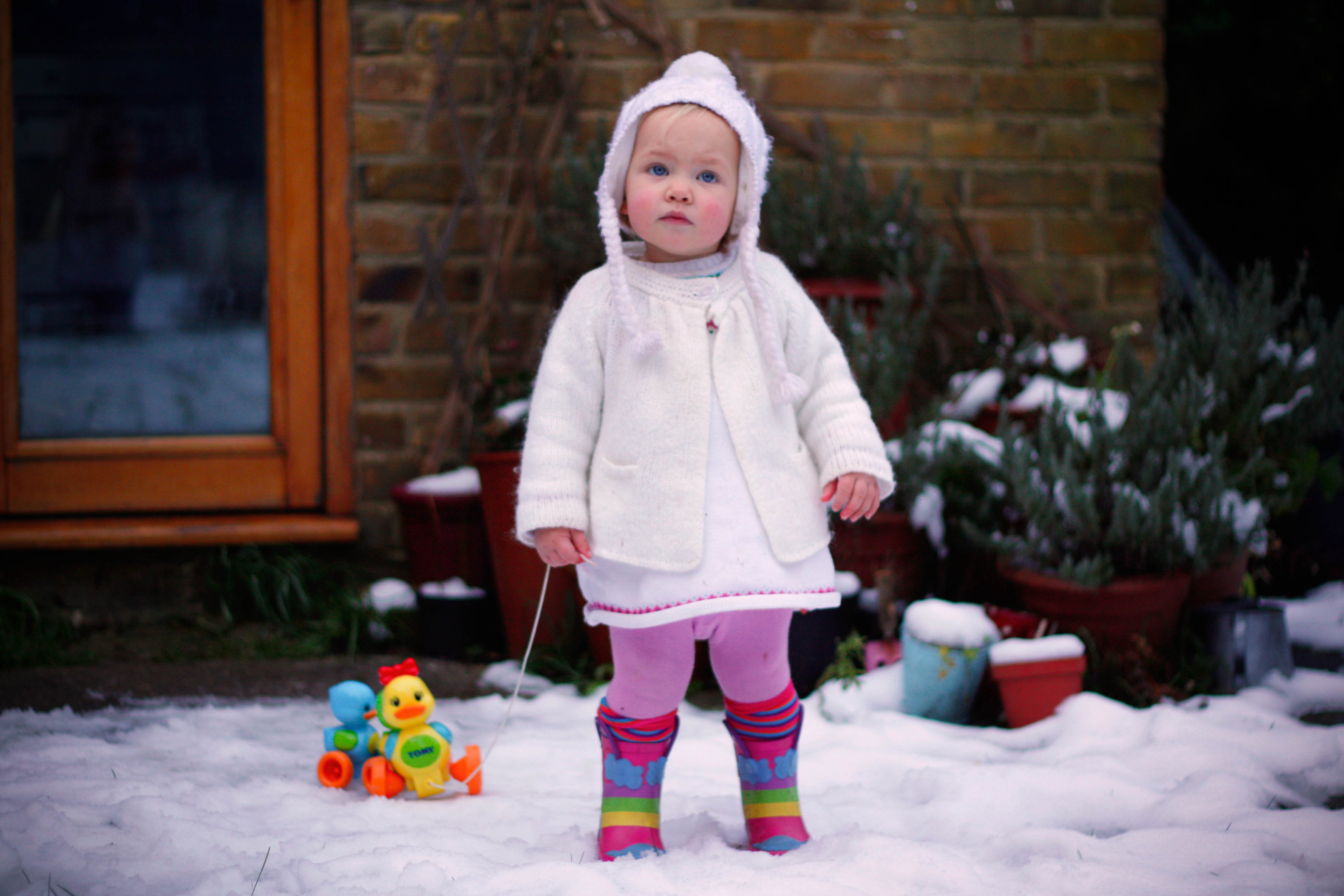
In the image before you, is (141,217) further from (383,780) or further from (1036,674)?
(1036,674)

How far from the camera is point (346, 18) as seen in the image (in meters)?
3.36

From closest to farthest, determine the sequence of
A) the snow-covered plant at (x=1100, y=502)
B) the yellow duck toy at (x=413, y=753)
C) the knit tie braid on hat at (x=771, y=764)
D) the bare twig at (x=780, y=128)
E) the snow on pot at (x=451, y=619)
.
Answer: the knit tie braid on hat at (x=771, y=764) < the yellow duck toy at (x=413, y=753) < the snow-covered plant at (x=1100, y=502) < the snow on pot at (x=451, y=619) < the bare twig at (x=780, y=128)

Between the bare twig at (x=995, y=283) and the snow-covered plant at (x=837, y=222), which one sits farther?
the bare twig at (x=995, y=283)

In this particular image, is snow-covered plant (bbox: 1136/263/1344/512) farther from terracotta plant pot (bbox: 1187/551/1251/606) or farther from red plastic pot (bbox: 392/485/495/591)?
red plastic pot (bbox: 392/485/495/591)

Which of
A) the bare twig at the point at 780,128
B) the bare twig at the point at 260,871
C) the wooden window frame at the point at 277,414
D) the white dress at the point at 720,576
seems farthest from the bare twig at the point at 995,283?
the bare twig at the point at 260,871

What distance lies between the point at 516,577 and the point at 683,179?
5.21 feet

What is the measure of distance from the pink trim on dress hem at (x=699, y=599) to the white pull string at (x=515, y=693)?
0.43ft

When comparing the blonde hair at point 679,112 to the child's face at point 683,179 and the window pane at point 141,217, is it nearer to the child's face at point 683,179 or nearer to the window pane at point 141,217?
the child's face at point 683,179

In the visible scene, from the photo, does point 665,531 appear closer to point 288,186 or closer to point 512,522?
point 512,522

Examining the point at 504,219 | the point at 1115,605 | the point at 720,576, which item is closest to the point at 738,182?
the point at 720,576

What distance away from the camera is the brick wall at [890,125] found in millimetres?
3428

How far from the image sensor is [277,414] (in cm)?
349

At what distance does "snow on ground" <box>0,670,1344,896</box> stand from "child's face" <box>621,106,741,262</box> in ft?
3.28

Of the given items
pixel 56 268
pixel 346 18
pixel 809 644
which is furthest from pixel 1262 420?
pixel 56 268
